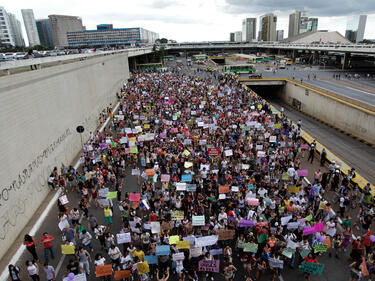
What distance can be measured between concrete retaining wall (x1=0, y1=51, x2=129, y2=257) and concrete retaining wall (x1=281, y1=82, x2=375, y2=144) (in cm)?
2853

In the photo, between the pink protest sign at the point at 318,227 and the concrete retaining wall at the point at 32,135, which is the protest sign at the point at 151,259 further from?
the concrete retaining wall at the point at 32,135

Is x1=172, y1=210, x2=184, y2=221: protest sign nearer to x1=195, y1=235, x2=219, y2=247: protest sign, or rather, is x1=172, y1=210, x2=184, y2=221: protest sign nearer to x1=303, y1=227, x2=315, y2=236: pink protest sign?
x1=195, y1=235, x2=219, y2=247: protest sign

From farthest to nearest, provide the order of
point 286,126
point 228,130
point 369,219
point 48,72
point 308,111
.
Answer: point 308,111
point 286,126
point 228,130
point 48,72
point 369,219

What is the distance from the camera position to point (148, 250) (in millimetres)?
9836

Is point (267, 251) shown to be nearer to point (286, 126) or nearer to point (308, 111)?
point (286, 126)

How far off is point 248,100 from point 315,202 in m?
24.3

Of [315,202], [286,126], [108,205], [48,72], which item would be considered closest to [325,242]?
[315,202]

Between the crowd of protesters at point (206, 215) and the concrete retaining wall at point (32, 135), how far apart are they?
64.8 inches

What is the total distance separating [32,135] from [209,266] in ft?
38.9

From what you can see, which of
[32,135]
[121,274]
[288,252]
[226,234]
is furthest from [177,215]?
[32,135]

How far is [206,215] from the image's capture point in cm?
1289

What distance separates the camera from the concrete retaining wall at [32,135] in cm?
1183

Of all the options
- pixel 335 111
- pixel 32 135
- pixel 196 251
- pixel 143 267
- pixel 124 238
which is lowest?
pixel 335 111

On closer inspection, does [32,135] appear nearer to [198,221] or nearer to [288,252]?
[198,221]
